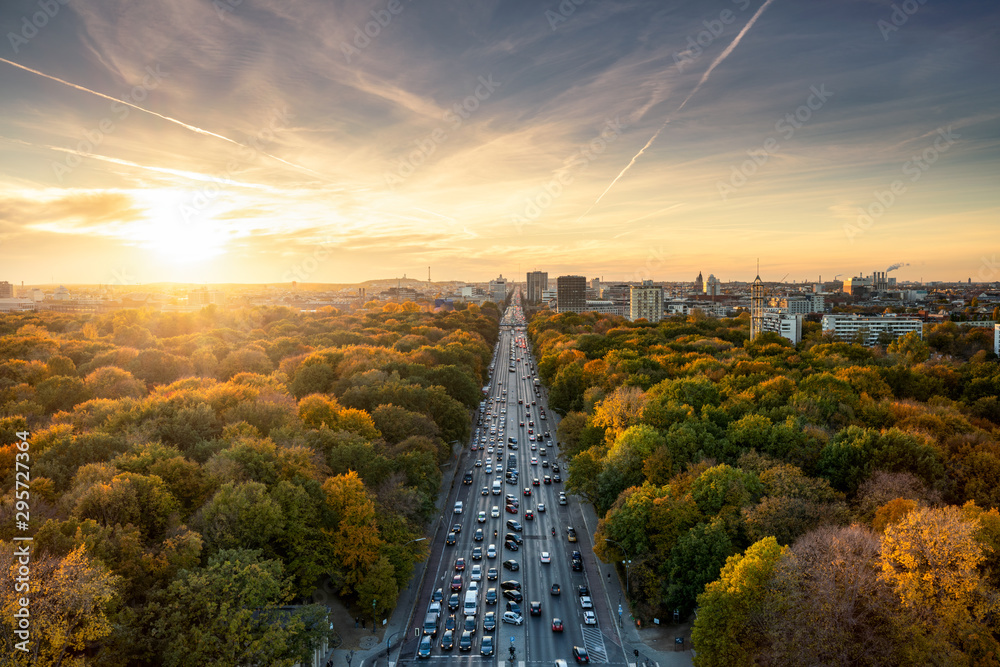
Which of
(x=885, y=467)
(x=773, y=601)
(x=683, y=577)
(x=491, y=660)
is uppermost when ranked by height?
(x=885, y=467)

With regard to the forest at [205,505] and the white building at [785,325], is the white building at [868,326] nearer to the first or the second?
the white building at [785,325]

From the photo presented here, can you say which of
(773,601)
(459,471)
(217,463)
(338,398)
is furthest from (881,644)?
(338,398)

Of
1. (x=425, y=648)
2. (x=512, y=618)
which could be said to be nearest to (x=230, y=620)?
(x=425, y=648)

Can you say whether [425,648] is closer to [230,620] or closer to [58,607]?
[230,620]

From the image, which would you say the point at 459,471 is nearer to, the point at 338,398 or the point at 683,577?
the point at 338,398

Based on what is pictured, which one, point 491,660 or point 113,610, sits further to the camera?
point 491,660

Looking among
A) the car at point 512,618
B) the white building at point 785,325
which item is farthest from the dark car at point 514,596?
the white building at point 785,325
